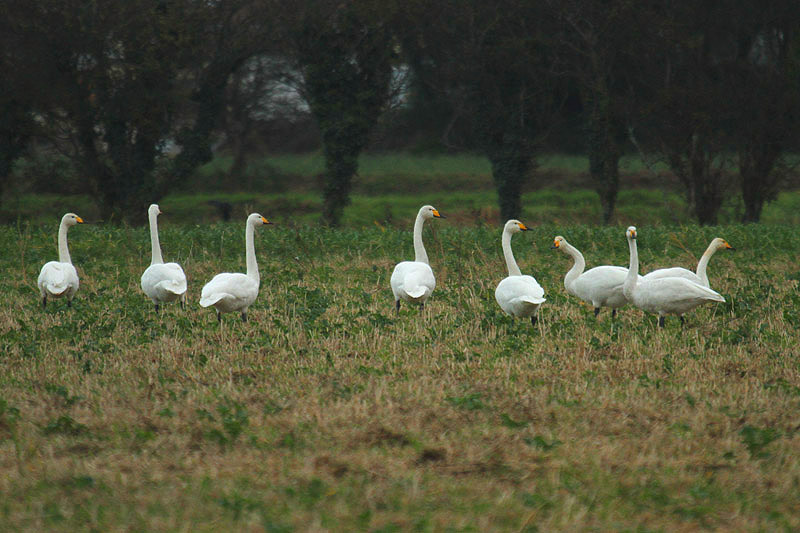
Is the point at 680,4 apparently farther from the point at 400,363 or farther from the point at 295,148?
the point at 400,363

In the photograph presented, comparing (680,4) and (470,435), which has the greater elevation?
(680,4)

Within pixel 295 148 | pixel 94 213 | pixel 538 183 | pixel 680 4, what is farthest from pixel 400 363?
pixel 295 148

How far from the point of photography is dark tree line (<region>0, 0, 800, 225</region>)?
26109 mm

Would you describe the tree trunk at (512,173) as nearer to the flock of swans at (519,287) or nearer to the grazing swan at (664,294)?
the flock of swans at (519,287)

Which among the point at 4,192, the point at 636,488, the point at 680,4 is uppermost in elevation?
the point at 680,4

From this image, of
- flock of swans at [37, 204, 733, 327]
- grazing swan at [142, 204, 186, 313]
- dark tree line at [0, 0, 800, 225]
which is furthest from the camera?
dark tree line at [0, 0, 800, 225]

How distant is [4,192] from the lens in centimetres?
2920

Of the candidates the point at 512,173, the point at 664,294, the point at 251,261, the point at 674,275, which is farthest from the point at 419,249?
the point at 512,173

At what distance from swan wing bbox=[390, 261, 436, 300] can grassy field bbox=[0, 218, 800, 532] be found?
0.27 metres

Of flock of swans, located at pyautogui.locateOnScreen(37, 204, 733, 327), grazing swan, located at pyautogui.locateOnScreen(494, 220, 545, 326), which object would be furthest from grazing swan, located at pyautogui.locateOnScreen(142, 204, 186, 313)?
grazing swan, located at pyautogui.locateOnScreen(494, 220, 545, 326)

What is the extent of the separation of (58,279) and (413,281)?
4298 millimetres

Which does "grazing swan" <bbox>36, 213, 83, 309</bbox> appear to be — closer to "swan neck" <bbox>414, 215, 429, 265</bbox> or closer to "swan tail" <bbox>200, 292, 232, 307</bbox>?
"swan tail" <bbox>200, 292, 232, 307</bbox>

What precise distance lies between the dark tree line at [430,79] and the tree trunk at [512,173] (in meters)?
0.06

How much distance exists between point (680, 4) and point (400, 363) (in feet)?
73.5
